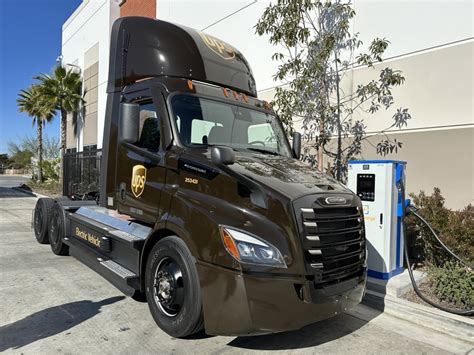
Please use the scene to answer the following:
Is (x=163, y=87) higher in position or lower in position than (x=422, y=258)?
higher

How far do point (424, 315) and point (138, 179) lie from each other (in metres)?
3.83

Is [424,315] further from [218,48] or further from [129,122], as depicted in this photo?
[218,48]

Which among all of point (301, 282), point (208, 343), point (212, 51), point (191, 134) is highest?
point (212, 51)

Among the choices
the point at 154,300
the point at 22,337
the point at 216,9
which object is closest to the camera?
the point at 22,337

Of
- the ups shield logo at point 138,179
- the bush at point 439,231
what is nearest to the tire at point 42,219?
the ups shield logo at point 138,179

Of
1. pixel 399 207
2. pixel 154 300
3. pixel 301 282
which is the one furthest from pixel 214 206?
pixel 399 207

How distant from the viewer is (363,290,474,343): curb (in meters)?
4.25

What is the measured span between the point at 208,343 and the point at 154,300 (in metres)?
0.75

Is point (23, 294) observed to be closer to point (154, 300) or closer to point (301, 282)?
point (154, 300)

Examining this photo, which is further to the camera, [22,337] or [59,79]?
[59,79]

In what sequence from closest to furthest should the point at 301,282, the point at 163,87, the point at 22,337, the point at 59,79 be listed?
the point at 301,282 < the point at 22,337 < the point at 163,87 < the point at 59,79

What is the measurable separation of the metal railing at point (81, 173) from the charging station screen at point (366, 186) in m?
4.50

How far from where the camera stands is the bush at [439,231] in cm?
562

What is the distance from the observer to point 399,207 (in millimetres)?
5934
